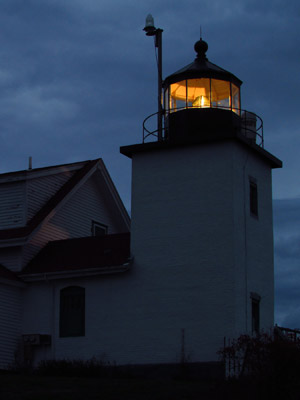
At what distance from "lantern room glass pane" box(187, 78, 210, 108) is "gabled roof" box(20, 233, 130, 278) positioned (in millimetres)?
5227

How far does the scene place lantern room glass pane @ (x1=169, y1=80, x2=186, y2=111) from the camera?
27.0m

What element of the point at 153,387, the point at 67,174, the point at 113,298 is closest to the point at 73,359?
the point at 113,298

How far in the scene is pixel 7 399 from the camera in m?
18.0

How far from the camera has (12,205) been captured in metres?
30.3

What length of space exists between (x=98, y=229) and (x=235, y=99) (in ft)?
29.8

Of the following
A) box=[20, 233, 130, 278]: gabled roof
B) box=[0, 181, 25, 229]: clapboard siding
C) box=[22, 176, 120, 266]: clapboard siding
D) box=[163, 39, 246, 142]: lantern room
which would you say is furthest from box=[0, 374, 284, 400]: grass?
box=[0, 181, 25, 229]: clapboard siding

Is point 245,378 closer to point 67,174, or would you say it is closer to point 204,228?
point 204,228

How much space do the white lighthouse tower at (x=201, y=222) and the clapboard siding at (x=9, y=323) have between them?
14.0 ft

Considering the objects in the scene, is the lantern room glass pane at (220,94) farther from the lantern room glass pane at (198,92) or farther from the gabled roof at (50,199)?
the gabled roof at (50,199)

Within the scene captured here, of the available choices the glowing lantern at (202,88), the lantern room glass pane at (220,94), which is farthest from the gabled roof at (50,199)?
the lantern room glass pane at (220,94)

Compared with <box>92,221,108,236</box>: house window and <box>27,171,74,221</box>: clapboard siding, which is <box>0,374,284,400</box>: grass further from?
<box>92,221,108,236</box>: house window

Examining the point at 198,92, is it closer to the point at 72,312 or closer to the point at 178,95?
the point at 178,95

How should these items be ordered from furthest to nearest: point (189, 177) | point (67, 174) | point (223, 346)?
point (67, 174) < point (189, 177) < point (223, 346)

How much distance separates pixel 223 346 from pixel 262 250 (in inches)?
149
